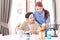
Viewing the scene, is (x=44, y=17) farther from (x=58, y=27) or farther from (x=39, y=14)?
(x=58, y=27)

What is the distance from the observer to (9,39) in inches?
85.2

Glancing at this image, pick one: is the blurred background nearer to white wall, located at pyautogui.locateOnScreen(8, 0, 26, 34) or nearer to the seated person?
A: white wall, located at pyautogui.locateOnScreen(8, 0, 26, 34)

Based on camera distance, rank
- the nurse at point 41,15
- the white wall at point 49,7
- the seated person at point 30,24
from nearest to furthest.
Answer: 1. the seated person at point 30,24
2. the nurse at point 41,15
3. the white wall at point 49,7

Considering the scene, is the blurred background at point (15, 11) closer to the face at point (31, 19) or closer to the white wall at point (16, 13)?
the white wall at point (16, 13)

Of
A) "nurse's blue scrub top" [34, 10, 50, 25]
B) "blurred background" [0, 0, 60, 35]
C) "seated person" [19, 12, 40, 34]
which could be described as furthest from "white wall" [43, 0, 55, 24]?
"seated person" [19, 12, 40, 34]

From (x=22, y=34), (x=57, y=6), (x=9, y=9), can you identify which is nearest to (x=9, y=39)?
(x=22, y=34)

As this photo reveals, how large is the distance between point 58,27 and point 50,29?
0.22 metres

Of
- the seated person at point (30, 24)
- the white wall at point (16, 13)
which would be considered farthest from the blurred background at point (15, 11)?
the seated person at point (30, 24)

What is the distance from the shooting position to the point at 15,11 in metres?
2.80

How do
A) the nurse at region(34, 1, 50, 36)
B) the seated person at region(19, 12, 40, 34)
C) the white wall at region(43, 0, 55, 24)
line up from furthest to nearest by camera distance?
the white wall at region(43, 0, 55, 24) < the nurse at region(34, 1, 50, 36) < the seated person at region(19, 12, 40, 34)

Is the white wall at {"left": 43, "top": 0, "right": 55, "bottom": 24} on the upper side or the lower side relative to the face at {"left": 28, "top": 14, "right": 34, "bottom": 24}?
upper

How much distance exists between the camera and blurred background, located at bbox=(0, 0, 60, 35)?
8.96 ft

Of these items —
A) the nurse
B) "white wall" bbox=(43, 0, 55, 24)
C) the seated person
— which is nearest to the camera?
the seated person

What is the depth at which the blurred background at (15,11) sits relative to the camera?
2730 millimetres
